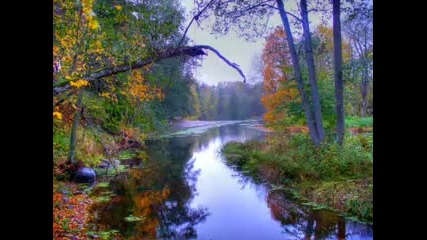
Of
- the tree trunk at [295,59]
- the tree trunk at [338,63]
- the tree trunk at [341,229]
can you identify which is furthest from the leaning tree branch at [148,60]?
the tree trunk at [295,59]

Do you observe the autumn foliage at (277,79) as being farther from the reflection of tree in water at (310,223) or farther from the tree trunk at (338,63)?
the reflection of tree in water at (310,223)

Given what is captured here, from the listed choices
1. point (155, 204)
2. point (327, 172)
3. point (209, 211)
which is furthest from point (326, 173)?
point (155, 204)

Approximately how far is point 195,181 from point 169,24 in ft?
21.8

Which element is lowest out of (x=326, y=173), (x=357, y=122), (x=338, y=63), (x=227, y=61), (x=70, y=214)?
(x=70, y=214)

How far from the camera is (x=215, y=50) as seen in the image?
4.34 metres

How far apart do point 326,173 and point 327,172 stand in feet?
0.12

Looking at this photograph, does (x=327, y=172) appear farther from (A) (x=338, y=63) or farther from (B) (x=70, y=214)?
(B) (x=70, y=214)

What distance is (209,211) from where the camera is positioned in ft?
24.7

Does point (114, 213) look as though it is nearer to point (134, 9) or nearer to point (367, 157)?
point (134, 9)

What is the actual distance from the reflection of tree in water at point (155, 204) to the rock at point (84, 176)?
1.98 feet
